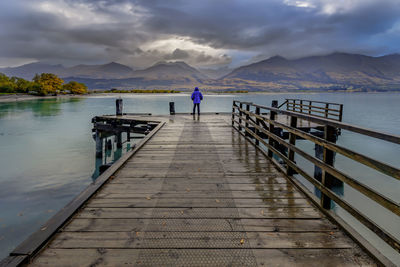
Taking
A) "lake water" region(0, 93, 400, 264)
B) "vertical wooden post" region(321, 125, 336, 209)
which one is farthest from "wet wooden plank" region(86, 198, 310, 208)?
"lake water" region(0, 93, 400, 264)

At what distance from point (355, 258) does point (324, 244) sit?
29 cm

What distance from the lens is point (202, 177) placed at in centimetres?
489

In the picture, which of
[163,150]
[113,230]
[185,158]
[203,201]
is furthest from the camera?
[163,150]

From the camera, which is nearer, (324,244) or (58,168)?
(324,244)

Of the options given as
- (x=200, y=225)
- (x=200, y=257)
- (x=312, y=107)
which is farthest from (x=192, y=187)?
(x=312, y=107)

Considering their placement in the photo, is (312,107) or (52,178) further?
(312,107)

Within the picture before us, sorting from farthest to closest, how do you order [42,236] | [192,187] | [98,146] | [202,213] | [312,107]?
[312,107] < [98,146] < [192,187] < [202,213] < [42,236]

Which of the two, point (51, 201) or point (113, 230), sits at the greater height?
point (113, 230)

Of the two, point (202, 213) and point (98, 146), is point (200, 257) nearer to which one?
point (202, 213)

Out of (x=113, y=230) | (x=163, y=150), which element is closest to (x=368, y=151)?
(x=163, y=150)

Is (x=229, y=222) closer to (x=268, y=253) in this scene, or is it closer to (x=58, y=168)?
(x=268, y=253)

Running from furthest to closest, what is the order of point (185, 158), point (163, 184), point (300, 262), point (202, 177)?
point (185, 158) < point (202, 177) < point (163, 184) < point (300, 262)

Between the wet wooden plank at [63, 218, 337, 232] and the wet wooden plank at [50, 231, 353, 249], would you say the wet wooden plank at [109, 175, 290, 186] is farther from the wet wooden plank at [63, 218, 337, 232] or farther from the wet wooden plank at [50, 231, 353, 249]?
the wet wooden plank at [50, 231, 353, 249]

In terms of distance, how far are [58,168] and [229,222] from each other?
42.4ft
